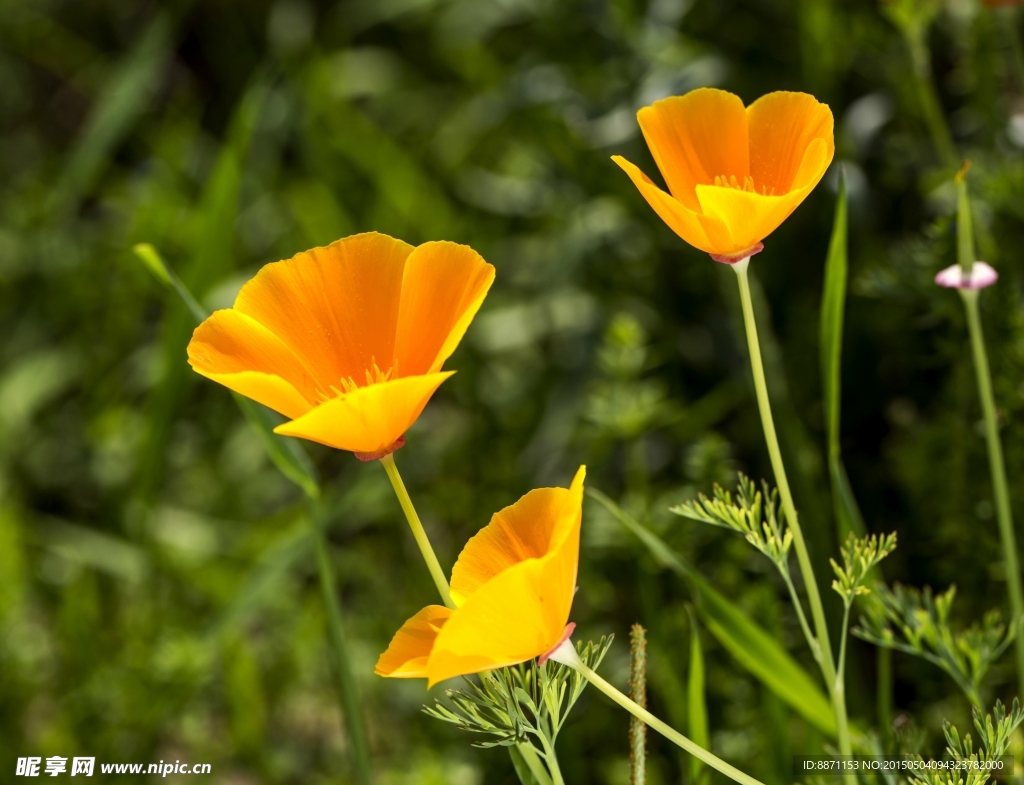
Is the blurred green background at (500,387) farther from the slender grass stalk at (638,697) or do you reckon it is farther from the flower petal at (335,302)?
the flower petal at (335,302)

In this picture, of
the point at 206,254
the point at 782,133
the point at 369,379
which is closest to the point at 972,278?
the point at 782,133

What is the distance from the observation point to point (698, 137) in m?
0.65

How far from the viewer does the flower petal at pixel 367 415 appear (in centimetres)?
52

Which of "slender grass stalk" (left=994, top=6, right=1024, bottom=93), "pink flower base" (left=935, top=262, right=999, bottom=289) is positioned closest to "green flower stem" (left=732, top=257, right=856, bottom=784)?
"pink flower base" (left=935, top=262, right=999, bottom=289)

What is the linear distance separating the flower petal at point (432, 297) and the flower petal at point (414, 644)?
140 millimetres

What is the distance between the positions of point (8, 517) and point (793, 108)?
1.27m

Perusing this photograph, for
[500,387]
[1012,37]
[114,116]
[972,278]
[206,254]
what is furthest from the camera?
[114,116]

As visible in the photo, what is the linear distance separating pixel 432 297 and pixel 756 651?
37cm

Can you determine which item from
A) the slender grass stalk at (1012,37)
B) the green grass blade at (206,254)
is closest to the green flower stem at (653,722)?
the green grass blade at (206,254)

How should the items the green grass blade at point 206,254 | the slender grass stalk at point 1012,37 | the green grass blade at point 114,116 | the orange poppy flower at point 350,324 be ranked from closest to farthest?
the orange poppy flower at point 350,324
the slender grass stalk at point 1012,37
the green grass blade at point 206,254
the green grass blade at point 114,116

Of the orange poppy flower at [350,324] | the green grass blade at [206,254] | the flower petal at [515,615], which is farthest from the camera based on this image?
the green grass blade at [206,254]

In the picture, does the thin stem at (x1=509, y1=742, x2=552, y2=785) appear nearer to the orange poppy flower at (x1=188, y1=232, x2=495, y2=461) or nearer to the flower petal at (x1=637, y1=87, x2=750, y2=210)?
the orange poppy flower at (x1=188, y1=232, x2=495, y2=461)

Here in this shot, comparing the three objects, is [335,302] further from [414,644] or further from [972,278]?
[972,278]

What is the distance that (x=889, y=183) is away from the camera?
1.45 metres
